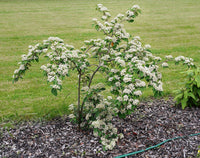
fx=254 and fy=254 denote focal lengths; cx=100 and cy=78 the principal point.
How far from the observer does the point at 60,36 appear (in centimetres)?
1003

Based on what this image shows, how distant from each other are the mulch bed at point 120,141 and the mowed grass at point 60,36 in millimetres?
587

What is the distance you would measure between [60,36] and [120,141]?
7109 mm

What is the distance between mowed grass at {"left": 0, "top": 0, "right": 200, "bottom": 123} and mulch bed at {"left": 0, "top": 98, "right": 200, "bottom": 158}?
0.59m

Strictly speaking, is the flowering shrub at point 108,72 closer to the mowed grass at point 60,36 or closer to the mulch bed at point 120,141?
the mulch bed at point 120,141

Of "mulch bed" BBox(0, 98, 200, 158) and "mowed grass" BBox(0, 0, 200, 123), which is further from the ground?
"mowed grass" BBox(0, 0, 200, 123)

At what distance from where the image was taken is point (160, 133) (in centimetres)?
388

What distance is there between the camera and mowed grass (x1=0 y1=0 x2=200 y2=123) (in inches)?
197

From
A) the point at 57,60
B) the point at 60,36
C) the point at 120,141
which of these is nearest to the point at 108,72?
the point at 57,60

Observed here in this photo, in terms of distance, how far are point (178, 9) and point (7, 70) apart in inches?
499

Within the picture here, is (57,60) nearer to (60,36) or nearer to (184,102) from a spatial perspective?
(184,102)

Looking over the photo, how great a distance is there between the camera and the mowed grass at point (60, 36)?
501cm

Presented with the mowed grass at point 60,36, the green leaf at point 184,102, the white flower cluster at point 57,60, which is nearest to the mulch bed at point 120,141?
the green leaf at point 184,102

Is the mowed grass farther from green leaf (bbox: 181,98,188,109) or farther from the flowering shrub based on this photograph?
green leaf (bbox: 181,98,188,109)

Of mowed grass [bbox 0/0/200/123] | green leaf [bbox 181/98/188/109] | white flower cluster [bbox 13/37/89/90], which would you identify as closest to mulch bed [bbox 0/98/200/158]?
green leaf [bbox 181/98/188/109]
